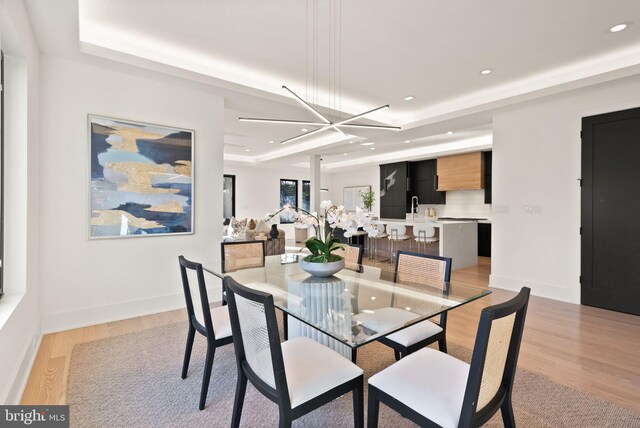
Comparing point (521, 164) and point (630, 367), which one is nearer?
point (630, 367)

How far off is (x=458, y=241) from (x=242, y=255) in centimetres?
456

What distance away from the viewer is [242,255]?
2998 mm

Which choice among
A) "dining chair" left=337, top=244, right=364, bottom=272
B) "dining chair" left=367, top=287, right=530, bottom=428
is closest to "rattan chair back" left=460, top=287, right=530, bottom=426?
"dining chair" left=367, top=287, right=530, bottom=428

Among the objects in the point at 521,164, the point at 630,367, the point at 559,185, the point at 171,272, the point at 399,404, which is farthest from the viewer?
the point at 521,164

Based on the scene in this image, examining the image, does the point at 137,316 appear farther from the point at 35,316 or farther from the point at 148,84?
the point at 148,84

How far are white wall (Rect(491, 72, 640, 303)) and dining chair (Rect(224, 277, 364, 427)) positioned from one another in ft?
12.6

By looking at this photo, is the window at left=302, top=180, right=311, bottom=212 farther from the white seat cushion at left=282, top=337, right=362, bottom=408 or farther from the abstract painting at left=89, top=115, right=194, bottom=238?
the white seat cushion at left=282, top=337, right=362, bottom=408

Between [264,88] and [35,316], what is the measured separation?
3.25 m

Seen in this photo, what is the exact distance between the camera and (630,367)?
91.6 inches

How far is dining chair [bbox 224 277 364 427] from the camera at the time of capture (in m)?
1.25

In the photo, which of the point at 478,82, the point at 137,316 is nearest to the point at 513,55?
the point at 478,82

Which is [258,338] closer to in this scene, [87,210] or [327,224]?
[327,224]

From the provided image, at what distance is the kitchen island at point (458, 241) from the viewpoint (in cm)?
582

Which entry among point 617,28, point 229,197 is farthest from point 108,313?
point 229,197
